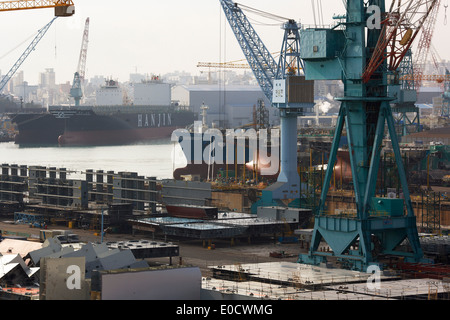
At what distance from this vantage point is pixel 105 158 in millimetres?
134125

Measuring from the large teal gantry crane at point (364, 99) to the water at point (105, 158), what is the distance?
57718 millimetres

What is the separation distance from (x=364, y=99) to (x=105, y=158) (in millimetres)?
92482

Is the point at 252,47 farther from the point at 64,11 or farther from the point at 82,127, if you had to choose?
the point at 82,127

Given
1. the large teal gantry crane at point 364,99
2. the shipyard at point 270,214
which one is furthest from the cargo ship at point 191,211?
the large teal gantry crane at point 364,99

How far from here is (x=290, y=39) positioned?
73.6m

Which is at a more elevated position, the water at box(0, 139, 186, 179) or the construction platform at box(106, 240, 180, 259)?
the construction platform at box(106, 240, 180, 259)

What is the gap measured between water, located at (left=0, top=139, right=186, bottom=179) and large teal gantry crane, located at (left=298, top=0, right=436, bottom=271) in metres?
57.7

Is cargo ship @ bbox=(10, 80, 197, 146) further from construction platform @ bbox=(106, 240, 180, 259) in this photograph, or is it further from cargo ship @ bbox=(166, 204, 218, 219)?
construction platform @ bbox=(106, 240, 180, 259)

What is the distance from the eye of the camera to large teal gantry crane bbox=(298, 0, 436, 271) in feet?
144

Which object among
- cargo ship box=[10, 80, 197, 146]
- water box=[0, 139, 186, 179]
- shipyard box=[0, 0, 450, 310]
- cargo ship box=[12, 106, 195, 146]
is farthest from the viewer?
cargo ship box=[10, 80, 197, 146]

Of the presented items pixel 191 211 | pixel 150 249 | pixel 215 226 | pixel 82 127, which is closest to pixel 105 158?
pixel 82 127

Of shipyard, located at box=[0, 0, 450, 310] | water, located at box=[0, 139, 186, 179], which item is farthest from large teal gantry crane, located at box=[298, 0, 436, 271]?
water, located at box=[0, 139, 186, 179]

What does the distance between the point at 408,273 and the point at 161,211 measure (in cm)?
2760
